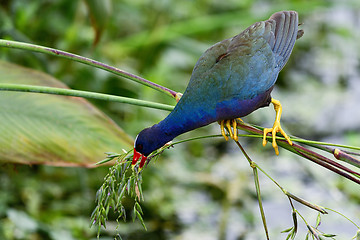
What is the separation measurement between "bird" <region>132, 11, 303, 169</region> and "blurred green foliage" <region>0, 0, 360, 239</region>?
0.60 metres

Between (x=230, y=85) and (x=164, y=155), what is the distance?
1.33 metres

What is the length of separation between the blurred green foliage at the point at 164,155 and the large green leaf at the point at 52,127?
0.95ft

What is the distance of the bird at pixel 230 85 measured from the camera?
122 cm

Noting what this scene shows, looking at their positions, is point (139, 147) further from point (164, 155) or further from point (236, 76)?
point (164, 155)

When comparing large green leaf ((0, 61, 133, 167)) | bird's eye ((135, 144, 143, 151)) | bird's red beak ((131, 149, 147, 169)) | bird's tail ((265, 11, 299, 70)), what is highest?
bird's tail ((265, 11, 299, 70))

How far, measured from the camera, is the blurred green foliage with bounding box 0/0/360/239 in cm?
210

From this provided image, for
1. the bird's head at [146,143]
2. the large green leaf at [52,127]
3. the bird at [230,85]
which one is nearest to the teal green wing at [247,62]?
the bird at [230,85]

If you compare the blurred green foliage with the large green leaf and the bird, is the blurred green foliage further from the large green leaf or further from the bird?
the bird

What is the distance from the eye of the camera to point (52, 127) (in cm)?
142

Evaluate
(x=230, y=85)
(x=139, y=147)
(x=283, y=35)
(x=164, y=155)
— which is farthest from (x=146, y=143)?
(x=164, y=155)

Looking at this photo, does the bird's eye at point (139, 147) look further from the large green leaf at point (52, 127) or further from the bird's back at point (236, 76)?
the large green leaf at point (52, 127)

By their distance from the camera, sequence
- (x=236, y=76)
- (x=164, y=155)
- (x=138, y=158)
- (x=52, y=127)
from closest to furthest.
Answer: (x=138, y=158), (x=236, y=76), (x=52, y=127), (x=164, y=155)

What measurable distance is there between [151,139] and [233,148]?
179 cm

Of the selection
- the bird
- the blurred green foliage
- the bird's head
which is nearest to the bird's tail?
the bird
